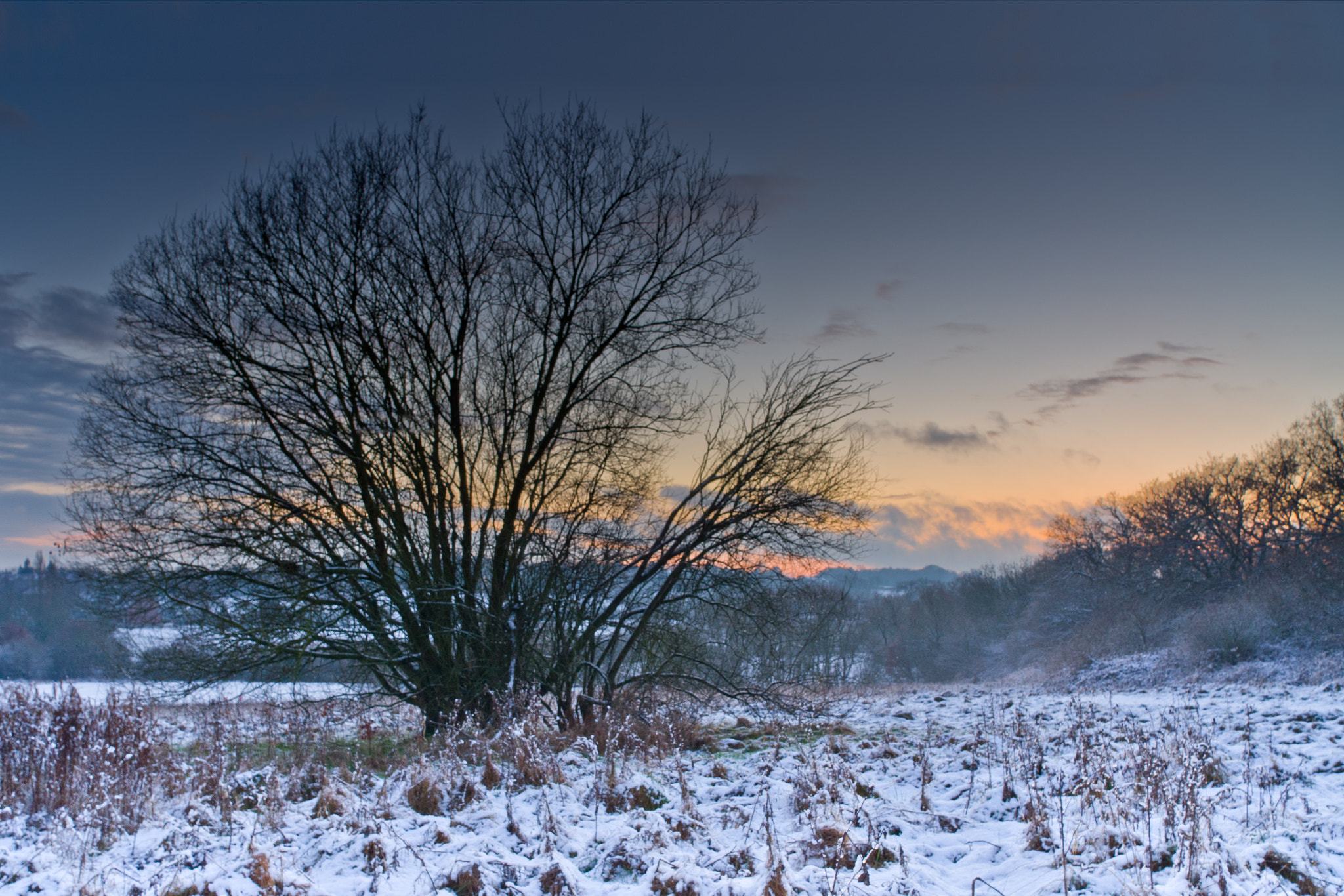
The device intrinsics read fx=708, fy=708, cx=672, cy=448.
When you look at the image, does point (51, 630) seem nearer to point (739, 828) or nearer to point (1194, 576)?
point (739, 828)

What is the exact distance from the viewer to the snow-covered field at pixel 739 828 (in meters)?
4.22

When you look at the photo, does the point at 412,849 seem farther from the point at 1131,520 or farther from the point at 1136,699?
the point at 1131,520

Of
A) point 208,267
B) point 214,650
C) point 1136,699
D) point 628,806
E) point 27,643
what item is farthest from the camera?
point 27,643

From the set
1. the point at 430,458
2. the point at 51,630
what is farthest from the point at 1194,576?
the point at 51,630

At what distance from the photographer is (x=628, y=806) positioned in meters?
5.93

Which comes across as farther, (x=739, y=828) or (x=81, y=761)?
(x=81, y=761)

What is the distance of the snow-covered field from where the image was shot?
422 centimetres

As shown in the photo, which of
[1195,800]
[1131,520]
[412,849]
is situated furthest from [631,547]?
[1131,520]

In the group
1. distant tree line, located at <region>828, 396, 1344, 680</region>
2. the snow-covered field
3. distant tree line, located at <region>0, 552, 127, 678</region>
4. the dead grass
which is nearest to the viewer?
the snow-covered field

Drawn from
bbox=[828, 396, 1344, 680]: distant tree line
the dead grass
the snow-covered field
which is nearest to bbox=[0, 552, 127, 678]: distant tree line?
the dead grass

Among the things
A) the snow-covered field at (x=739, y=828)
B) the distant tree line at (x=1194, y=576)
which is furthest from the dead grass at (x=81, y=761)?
the distant tree line at (x=1194, y=576)

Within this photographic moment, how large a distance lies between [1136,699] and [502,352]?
15.4 meters

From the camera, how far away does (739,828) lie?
538cm

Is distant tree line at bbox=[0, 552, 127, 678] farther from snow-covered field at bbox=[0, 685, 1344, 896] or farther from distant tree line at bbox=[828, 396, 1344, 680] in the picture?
distant tree line at bbox=[828, 396, 1344, 680]
